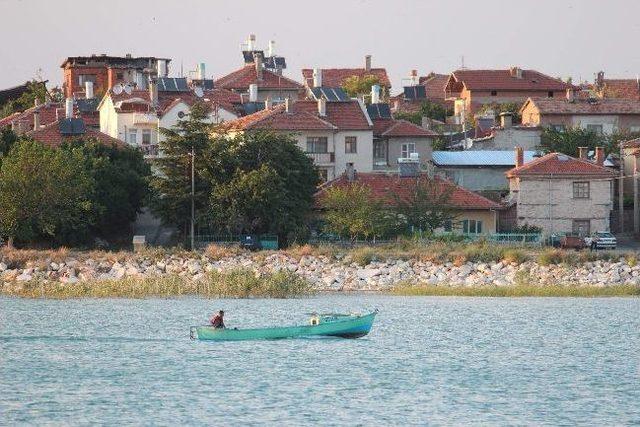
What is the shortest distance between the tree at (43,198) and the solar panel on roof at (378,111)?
2508 cm

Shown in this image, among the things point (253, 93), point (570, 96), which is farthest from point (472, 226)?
point (570, 96)

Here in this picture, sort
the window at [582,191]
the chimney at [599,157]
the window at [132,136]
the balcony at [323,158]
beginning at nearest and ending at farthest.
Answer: the window at [582,191] → the chimney at [599,157] → the balcony at [323,158] → the window at [132,136]

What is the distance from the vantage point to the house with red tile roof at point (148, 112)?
93750 millimetres

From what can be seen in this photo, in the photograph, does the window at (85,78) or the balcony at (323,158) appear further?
the window at (85,78)

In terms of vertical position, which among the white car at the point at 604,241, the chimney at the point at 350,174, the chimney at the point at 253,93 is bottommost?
the white car at the point at 604,241

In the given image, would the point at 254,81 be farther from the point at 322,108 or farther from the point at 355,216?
the point at 355,216

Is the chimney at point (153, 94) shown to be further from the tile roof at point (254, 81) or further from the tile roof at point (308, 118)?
the tile roof at point (254, 81)

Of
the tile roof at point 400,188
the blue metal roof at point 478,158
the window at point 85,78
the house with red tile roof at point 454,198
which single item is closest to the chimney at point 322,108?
the blue metal roof at point 478,158

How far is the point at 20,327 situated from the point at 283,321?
819 cm

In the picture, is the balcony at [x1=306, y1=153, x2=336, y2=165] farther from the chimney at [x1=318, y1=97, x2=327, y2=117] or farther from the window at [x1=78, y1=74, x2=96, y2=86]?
the window at [x1=78, y1=74, x2=96, y2=86]

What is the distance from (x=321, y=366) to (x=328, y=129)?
4408 centimetres

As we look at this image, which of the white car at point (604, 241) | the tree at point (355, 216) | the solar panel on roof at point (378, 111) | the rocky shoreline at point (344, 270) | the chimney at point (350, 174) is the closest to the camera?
the rocky shoreline at point (344, 270)

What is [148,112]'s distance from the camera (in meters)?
96.8

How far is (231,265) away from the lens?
7144 centimetres
